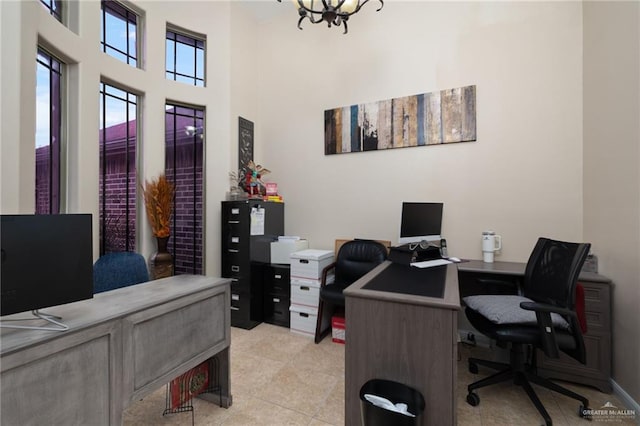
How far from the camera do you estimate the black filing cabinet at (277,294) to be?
331cm

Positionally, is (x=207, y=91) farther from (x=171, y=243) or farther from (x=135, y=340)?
(x=135, y=340)

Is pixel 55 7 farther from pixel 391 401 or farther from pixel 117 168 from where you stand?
pixel 391 401

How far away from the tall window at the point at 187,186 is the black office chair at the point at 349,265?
5.31ft

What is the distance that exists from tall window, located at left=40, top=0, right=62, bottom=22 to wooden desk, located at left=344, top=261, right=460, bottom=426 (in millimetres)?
3134

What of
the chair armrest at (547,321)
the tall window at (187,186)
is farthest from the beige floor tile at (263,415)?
the tall window at (187,186)

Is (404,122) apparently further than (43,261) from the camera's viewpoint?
Yes

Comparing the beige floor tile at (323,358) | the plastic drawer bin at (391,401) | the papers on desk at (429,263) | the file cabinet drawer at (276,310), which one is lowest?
the beige floor tile at (323,358)

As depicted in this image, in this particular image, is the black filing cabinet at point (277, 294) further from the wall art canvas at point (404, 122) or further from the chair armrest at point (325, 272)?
the wall art canvas at point (404, 122)

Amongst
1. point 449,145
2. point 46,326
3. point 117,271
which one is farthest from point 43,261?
point 449,145

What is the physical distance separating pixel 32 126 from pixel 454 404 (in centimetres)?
301

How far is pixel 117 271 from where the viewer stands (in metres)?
2.03

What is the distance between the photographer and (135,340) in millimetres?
1361

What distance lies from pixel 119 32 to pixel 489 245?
4.18 meters

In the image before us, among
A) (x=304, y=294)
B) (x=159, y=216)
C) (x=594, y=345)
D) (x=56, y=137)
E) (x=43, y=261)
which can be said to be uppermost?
(x=56, y=137)
